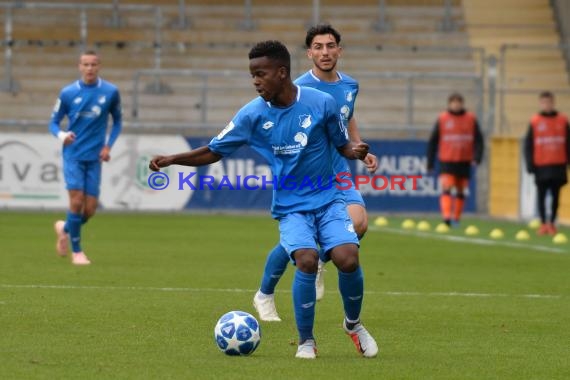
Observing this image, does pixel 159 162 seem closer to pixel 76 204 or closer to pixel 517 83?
pixel 76 204

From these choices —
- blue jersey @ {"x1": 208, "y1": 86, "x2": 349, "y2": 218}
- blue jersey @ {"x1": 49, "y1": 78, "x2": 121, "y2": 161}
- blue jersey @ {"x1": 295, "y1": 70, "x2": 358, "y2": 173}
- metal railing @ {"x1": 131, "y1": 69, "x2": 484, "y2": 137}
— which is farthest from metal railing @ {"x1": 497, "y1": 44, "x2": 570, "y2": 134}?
blue jersey @ {"x1": 208, "y1": 86, "x2": 349, "y2": 218}

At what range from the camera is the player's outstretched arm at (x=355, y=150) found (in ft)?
27.6

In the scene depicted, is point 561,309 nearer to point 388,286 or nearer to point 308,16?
point 388,286

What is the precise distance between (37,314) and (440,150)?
14192mm

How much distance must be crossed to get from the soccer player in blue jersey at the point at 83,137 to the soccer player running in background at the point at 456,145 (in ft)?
30.2

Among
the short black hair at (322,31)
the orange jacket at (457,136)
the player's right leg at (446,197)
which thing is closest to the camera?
the short black hair at (322,31)

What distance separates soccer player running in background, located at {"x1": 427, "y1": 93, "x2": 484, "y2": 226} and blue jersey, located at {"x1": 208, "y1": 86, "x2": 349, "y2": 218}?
14877 millimetres

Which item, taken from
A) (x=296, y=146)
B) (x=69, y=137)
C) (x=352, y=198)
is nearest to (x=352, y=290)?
(x=296, y=146)

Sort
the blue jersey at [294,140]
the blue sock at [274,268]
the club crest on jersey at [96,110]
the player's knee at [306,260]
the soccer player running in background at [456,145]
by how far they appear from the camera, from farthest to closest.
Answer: the soccer player running in background at [456,145] < the club crest on jersey at [96,110] < the blue sock at [274,268] < the blue jersey at [294,140] < the player's knee at [306,260]

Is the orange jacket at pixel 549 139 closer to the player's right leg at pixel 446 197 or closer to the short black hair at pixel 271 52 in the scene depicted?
the player's right leg at pixel 446 197

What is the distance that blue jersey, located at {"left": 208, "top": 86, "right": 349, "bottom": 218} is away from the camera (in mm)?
8383

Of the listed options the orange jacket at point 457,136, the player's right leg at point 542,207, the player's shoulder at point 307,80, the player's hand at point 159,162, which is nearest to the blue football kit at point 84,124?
the player's shoulder at point 307,80

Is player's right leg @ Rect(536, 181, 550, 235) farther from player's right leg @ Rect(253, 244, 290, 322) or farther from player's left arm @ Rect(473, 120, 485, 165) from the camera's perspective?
player's right leg @ Rect(253, 244, 290, 322)

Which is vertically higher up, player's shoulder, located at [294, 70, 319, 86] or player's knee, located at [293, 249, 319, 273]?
player's shoulder, located at [294, 70, 319, 86]
